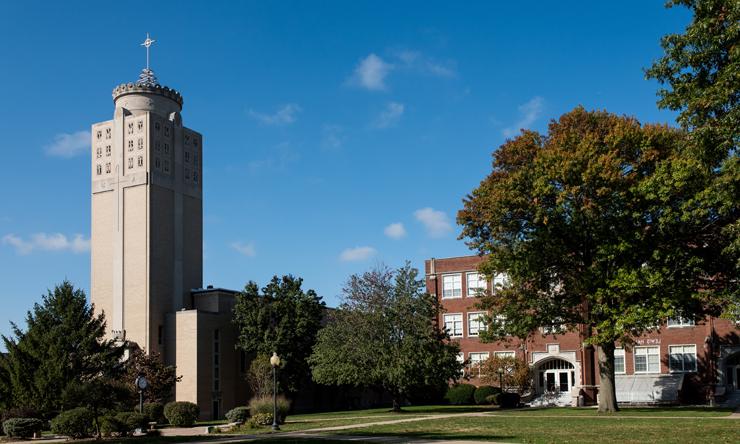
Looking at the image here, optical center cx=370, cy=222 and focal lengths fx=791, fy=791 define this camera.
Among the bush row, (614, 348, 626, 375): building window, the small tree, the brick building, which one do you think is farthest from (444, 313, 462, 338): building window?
(614, 348, 626, 375): building window

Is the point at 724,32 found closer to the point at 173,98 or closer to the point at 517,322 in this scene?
the point at 517,322

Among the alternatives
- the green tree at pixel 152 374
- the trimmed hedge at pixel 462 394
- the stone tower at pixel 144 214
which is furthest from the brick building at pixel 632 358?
the stone tower at pixel 144 214

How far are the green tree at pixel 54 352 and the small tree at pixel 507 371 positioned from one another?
26581 millimetres

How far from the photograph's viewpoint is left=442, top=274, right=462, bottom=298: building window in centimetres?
6688

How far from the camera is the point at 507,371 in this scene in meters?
58.8

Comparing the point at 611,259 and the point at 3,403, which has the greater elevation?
the point at 611,259

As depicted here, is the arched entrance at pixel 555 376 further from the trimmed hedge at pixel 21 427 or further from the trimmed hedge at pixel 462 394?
→ the trimmed hedge at pixel 21 427

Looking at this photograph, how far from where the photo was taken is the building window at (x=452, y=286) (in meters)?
66.9

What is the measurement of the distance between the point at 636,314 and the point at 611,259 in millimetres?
3011

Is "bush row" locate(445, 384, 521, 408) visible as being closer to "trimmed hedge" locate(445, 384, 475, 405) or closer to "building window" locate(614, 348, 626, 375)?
"trimmed hedge" locate(445, 384, 475, 405)

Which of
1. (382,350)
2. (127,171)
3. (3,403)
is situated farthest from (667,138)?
(127,171)

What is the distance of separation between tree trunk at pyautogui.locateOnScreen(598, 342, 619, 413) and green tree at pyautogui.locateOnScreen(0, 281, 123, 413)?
1152 inches

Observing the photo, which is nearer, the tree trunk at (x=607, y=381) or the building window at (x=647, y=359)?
the tree trunk at (x=607, y=381)

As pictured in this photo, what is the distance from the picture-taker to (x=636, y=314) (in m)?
36.5
